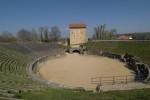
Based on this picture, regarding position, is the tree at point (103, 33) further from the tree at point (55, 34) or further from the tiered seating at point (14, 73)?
the tiered seating at point (14, 73)

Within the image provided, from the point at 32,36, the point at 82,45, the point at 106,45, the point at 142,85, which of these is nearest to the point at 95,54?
the point at 106,45

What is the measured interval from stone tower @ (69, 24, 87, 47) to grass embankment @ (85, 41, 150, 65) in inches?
166

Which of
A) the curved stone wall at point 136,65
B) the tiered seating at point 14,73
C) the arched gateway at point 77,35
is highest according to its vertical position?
the arched gateway at point 77,35

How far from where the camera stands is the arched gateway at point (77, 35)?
206 feet

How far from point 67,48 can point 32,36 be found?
3935cm

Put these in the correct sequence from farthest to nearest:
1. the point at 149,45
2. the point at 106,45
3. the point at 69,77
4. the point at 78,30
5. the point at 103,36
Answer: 1. the point at 103,36
2. the point at 78,30
3. the point at 106,45
4. the point at 149,45
5. the point at 69,77

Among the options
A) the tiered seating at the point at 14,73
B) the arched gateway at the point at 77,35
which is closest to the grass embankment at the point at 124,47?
the arched gateway at the point at 77,35

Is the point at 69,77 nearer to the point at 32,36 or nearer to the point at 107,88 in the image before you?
the point at 107,88

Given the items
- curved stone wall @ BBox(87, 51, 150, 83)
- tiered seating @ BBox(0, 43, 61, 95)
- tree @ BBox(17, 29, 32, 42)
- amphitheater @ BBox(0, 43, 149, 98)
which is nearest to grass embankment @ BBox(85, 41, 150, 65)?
curved stone wall @ BBox(87, 51, 150, 83)

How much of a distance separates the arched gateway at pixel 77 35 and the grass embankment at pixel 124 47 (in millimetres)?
4112

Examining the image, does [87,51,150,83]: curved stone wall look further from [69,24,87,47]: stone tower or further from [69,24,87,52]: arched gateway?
[69,24,87,47]: stone tower

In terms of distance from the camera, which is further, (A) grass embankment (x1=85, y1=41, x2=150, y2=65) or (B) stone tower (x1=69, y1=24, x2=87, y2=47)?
(B) stone tower (x1=69, y1=24, x2=87, y2=47)

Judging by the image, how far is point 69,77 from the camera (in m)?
23.8

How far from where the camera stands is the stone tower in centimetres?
6275
